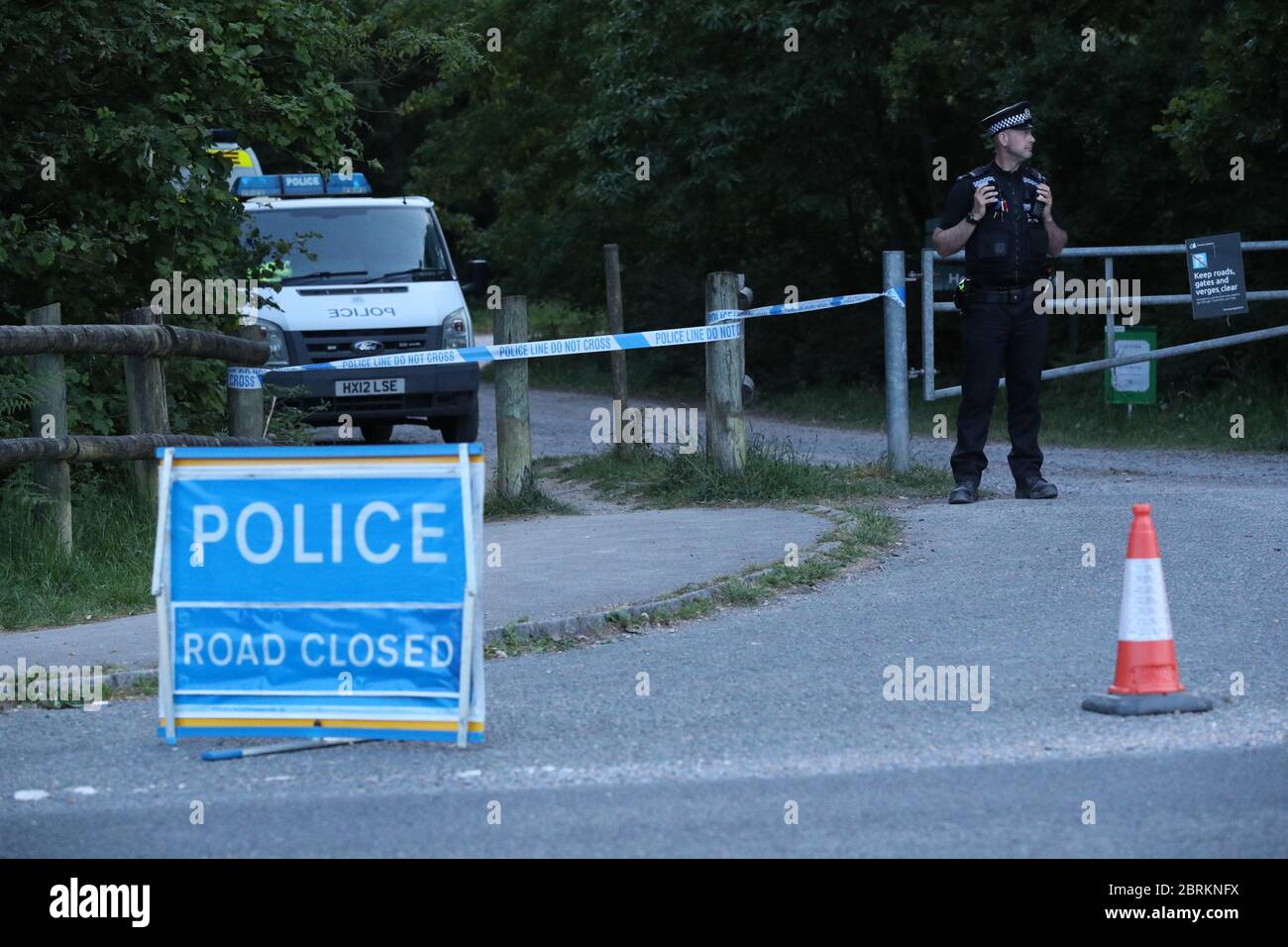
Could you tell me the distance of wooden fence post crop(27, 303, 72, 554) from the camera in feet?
31.0

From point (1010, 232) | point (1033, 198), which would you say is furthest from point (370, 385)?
point (1033, 198)

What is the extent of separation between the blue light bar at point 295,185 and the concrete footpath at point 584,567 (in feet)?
19.5

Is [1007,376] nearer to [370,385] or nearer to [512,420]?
[512,420]

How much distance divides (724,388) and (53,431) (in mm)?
4315

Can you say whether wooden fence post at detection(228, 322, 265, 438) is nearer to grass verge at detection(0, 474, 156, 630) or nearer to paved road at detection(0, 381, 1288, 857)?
grass verge at detection(0, 474, 156, 630)

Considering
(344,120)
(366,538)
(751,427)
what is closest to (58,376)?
(344,120)

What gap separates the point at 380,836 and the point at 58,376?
17.7 feet

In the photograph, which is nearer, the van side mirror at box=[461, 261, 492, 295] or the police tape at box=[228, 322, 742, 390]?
the police tape at box=[228, 322, 742, 390]

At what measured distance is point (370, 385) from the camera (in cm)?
1497

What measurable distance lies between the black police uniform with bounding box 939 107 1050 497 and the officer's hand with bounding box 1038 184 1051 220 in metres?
0.03

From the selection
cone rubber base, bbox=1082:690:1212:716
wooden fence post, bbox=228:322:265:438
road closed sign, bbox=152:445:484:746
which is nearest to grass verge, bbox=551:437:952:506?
wooden fence post, bbox=228:322:265:438

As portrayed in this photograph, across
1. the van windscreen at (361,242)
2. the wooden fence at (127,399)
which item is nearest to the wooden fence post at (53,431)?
the wooden fence at (127,399)

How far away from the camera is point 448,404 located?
15289 mm
